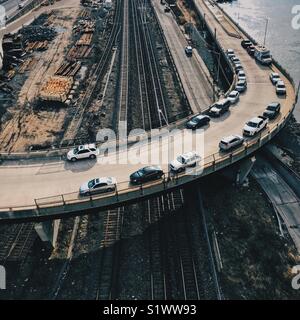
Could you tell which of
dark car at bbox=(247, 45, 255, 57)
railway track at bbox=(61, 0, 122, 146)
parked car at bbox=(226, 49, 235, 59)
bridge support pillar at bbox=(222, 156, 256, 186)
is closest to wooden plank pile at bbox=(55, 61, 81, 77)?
railway track at bbox=(61, 0, 122, 146)

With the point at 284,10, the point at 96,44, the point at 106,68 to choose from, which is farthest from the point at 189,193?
the point at 284,10

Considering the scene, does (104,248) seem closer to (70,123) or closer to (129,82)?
(70,123)

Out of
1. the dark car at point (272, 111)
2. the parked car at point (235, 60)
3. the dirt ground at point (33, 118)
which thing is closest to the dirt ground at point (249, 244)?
the dark car at point (272, 111)

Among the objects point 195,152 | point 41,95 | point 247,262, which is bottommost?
point 247,262

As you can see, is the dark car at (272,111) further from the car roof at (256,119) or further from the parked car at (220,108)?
the parked car at (220,108)

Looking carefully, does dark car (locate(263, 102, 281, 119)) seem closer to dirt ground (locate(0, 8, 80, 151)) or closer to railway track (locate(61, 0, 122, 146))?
railway track (locate(61, 0, 122, 146))
